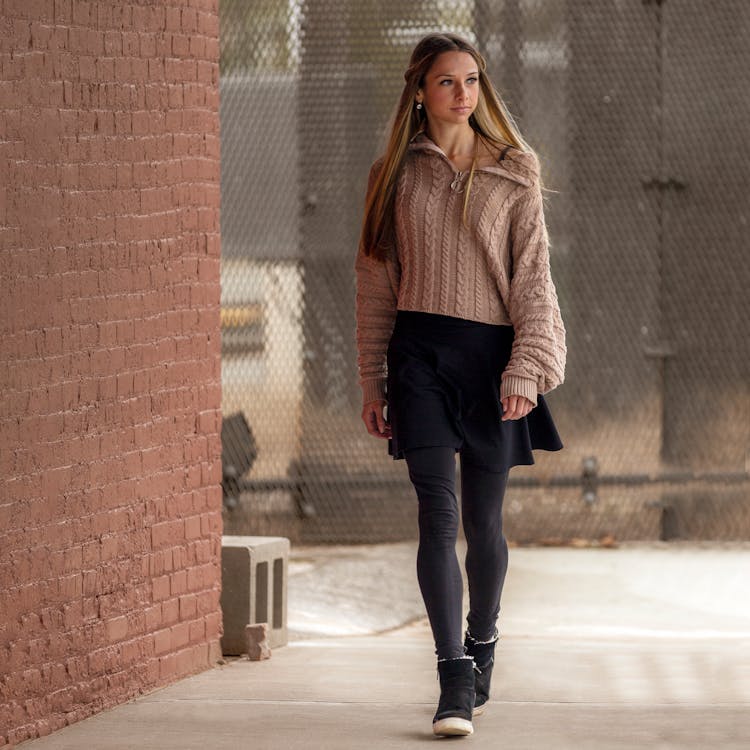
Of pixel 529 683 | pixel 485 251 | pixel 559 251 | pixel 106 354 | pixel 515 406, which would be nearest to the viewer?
pixel 515 406

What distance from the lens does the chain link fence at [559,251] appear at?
7.71 meters

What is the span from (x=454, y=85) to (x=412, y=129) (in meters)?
0.19

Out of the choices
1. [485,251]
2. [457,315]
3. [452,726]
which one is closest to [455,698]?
[452,726]

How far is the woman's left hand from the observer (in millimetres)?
4117

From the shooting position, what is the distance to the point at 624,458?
7898mm

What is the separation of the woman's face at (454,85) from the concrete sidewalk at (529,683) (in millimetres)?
1638

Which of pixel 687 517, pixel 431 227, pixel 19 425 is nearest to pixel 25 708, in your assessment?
pixel 19 425

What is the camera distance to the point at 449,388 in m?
4.21

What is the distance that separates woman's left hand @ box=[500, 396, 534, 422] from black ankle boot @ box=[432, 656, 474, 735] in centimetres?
65

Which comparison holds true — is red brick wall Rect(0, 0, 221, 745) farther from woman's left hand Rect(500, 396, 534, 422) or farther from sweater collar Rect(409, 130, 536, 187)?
woman's left hand Rect(500, 396, 534, 422)

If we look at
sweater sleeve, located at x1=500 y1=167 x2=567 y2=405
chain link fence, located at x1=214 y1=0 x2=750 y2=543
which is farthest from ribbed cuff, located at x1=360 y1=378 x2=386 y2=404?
chain link fence, located at x1=214 y1=0 x2=750 y2=543

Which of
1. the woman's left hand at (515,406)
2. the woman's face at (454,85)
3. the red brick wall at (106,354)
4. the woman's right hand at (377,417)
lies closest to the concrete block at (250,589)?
the red brick wall at (106,354)

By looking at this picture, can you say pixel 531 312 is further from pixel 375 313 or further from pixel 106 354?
pixel 106 354

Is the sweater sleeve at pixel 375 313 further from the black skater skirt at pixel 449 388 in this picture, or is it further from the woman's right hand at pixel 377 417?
the black skater skirt at pixel 449 388
